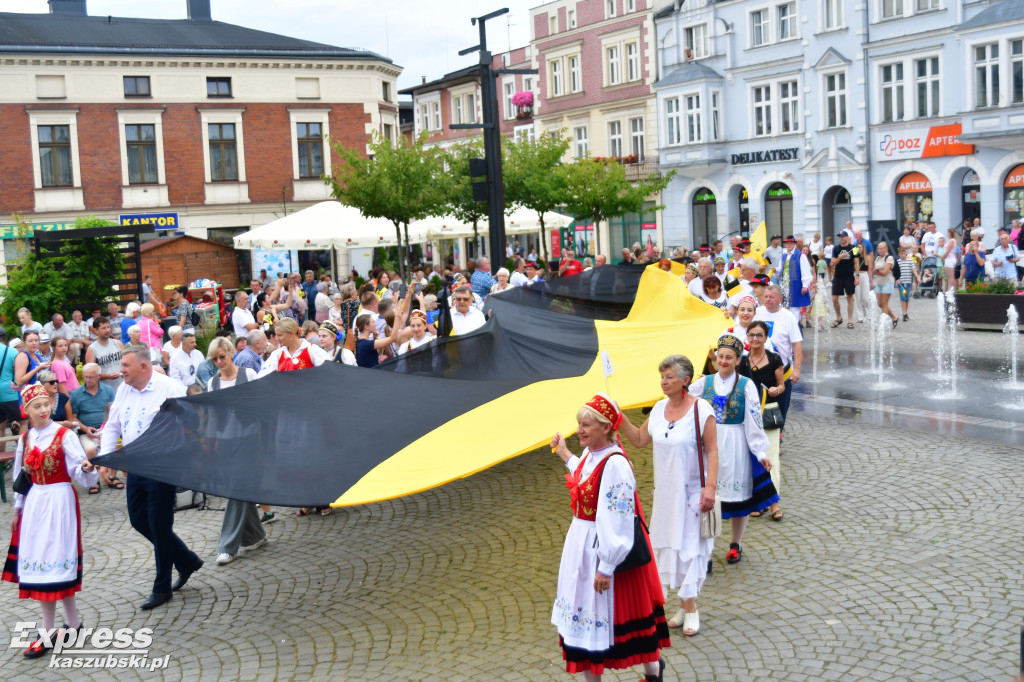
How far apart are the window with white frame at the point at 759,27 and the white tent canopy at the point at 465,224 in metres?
14.5

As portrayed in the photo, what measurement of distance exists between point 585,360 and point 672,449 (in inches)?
136

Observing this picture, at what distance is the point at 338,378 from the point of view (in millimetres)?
8523

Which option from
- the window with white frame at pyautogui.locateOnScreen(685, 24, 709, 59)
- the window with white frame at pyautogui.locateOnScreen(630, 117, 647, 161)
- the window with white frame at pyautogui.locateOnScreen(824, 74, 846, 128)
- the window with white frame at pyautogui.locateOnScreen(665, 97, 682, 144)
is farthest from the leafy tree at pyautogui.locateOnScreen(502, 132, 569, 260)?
the window with white frame at pyautogui.locateOnScreen(630, 117, 647, 161)

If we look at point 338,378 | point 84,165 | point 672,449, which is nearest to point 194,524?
point 338,378

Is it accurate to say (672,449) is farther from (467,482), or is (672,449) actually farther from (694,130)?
(694,130)

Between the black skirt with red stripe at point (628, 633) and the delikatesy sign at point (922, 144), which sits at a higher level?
the delikatesy sign at point (922, 144)

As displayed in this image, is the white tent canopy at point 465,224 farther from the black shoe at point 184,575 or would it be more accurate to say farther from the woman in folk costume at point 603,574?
the woman in folk costume at point 603,574

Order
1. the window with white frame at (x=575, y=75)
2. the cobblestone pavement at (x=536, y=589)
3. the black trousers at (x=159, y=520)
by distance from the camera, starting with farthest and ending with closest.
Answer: the window with white frame at (x=575, y=75)
the black trousers at (x=159, y=520)
the cobblestone pavement at (x=536, y=589)

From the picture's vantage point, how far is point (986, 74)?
3234cm

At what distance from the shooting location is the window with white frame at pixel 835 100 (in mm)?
37500

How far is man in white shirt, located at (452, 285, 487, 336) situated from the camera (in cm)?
1188

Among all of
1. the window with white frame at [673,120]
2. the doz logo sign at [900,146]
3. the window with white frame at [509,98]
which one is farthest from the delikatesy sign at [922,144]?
the window with white frame at [509,98]

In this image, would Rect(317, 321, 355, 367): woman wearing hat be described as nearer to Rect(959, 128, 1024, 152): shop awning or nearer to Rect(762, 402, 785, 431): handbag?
Rect(762, 402, 785, 431): handbag

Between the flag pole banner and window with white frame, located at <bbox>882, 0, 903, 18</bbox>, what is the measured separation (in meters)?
29.1
